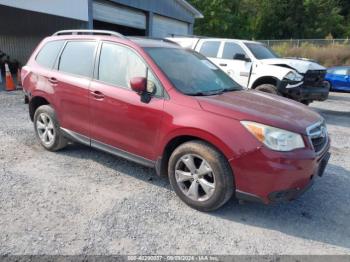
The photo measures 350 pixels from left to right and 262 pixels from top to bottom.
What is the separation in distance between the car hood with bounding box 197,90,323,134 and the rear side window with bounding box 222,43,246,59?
538cm

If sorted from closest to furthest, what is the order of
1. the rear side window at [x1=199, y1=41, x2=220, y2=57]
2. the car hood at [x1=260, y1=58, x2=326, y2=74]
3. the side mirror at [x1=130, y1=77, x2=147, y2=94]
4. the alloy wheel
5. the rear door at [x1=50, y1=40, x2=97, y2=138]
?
the side mirror at [x1=130, y1=77, x2=147, y2=94] < the rear door at [x1=50, y1=40, x2=97, y2=138] < the alloy wheel < the car hood at [x1=260, y1=58, x2=326, y2=74] < the rear side window at [x1=199, y1=41, x2=220, y2=57]

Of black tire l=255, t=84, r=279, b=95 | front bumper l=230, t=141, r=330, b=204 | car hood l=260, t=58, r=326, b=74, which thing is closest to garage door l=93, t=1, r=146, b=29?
car hood l=260, t=58, r=326, b=74

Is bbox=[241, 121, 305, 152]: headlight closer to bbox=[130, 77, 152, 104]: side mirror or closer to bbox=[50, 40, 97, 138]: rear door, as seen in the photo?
bbox=[130, 77, 152, 104]: side mirror

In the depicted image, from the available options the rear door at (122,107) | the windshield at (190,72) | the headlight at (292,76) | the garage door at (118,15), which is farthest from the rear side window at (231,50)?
the garage door at (118,15)

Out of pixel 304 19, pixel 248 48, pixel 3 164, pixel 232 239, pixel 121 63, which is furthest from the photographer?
pixel 304 19

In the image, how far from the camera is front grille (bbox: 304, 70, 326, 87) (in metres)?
8.63

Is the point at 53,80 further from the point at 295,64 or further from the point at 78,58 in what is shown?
the point at 295,64

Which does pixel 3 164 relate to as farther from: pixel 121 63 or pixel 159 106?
pixel 159 106

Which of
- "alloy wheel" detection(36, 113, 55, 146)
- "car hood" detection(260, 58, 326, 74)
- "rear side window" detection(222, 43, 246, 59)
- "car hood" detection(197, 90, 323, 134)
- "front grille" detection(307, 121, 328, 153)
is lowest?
"alloy wheel" detection(36, 113, 55, 146)

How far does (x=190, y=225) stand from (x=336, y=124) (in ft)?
21.7

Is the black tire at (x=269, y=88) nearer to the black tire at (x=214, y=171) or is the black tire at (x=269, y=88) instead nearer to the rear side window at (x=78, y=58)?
the rear side window at (x=78, y=58)

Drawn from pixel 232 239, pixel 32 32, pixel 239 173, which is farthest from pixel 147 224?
pixel 32 32

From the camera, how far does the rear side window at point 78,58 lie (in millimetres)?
4582

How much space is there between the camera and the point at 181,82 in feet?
13.0
